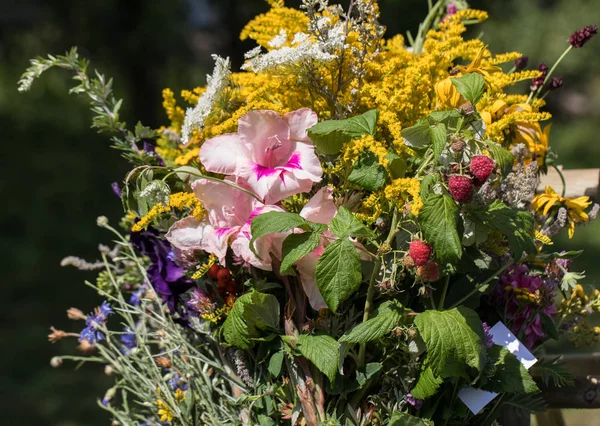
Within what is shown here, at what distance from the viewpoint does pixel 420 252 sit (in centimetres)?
81

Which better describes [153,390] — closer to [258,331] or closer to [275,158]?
[258,331]

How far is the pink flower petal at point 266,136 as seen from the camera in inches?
36.2

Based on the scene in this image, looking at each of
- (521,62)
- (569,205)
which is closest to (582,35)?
(521,62)

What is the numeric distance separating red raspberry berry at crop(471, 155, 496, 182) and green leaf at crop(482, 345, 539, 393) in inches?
10.3

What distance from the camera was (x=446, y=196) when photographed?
2.61 feet

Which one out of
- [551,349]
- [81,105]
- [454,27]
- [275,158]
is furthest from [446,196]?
[81,105]

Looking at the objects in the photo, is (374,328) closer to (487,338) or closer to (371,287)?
(371,287)

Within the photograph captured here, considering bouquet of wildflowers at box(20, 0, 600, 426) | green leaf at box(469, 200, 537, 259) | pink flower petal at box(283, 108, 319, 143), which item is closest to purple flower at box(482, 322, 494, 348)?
bouquet of wildflowers at box(20, 0, 600, 426)

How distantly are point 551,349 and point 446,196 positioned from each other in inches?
108

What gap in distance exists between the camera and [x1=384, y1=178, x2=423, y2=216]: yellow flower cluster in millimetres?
805

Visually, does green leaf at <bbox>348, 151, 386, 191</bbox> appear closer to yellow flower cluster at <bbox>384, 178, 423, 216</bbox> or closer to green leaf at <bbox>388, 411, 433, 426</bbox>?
yellow flower cluster at <bbox>384, 178, 423, 216</bbox>

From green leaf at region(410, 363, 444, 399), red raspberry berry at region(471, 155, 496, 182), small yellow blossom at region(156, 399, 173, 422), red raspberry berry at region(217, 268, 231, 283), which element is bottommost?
green leaf at region(410, 363, 444, 399)

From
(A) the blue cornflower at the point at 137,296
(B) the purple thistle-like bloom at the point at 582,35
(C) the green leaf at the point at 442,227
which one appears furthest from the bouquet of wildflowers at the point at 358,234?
(A) the blue cornflower at the point at 137,296

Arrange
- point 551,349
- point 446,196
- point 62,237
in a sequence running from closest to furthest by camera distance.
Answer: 1. point 446,196
2. point 551,349
3. point 62,237
